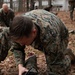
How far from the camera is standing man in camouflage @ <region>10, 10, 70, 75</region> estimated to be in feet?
9.37

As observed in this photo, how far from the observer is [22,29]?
283 centimetres

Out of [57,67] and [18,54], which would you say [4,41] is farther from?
[57,67]

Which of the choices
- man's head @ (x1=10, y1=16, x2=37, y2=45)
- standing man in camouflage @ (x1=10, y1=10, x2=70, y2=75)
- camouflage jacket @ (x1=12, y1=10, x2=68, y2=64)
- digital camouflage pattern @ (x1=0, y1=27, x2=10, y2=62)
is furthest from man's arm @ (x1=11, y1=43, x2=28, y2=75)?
man's head @ (x1=10, y1=16, x2=37, y2=45)

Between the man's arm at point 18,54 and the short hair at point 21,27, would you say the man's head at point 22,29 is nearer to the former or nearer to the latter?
the short hair at point 21,27

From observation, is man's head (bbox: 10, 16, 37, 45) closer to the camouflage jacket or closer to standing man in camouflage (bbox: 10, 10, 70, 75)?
standing man in camouflage (bbox: 10, 10, 70, 75)

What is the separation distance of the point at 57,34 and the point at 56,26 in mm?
99

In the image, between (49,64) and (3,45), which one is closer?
(49,64)

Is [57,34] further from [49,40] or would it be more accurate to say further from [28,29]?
[28,29]

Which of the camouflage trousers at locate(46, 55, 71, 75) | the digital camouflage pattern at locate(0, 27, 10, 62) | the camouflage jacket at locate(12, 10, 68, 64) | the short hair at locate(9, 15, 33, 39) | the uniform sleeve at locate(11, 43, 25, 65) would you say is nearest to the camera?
the short hair at locate(9, 15, 33, 39)

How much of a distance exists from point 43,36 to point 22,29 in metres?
0.47

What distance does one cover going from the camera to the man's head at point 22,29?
283 centimetres

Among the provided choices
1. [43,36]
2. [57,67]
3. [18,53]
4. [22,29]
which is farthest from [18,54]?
[22,29]

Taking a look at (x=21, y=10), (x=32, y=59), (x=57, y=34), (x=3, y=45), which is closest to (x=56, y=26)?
(x=57, y=34)

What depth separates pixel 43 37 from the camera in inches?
128
